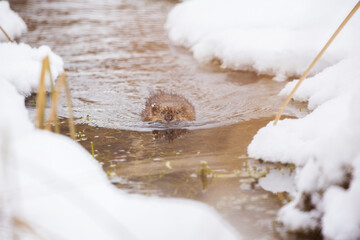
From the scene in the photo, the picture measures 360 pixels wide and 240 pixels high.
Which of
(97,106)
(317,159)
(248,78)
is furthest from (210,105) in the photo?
(317,159)

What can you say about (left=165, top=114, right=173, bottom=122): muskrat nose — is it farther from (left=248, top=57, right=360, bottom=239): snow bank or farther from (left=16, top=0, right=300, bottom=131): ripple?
(left=248, top=57, right=360, bottom=239): snow bank

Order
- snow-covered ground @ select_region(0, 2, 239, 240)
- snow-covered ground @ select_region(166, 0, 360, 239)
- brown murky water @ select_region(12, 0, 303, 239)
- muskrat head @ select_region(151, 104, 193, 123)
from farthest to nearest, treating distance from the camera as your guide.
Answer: muskrat head @ select_region(151, 104, 193, 123)
brown murky water @ select_region(12, 0, 303, 239)
snow-covered ground @ select_region(166, 0, 360, 239)
snow-covered ground @ select_region(0, 2, 239, 240)

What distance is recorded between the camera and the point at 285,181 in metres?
3.49

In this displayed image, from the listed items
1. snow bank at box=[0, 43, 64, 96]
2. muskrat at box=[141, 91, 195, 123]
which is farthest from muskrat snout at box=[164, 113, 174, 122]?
snow bank at box=[0, 43, 64, 96]

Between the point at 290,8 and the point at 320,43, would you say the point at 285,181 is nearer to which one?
the point at 320,43

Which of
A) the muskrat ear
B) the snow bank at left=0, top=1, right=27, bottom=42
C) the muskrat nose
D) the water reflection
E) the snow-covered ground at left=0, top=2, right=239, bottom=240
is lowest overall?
the snow-covered ground at left=0, top=2, right=239, bottom=240

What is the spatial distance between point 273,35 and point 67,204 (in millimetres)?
6375

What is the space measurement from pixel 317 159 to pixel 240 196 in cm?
74

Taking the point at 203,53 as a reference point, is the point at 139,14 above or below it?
above

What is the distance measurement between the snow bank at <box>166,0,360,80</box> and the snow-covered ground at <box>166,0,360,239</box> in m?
0.02

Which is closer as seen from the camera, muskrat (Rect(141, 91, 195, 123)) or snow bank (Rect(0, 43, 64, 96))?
muskrat (Rect(141, 91, 195, 123))

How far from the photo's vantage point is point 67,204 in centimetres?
250

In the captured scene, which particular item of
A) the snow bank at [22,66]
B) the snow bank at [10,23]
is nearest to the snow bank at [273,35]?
the snow bank at [22,66]

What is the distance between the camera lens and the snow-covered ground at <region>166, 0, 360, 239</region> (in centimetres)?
274
